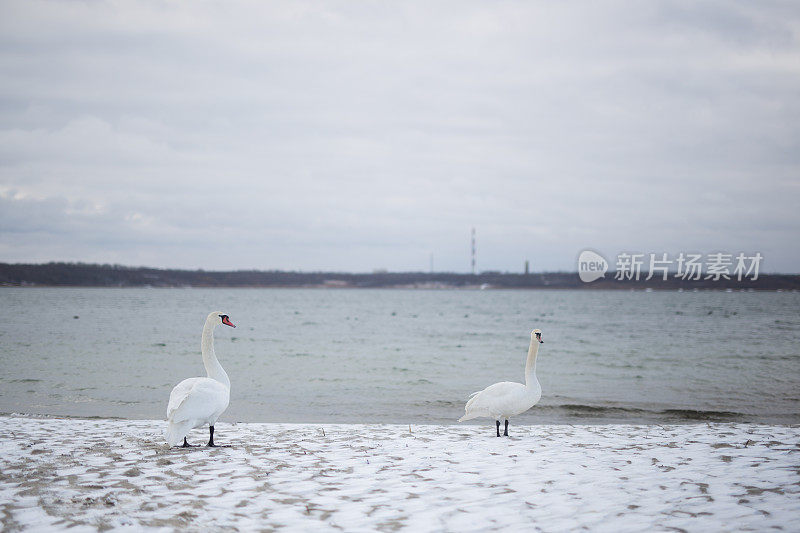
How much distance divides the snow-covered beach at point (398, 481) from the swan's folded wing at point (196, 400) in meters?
0.57

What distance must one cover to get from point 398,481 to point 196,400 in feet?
11.5

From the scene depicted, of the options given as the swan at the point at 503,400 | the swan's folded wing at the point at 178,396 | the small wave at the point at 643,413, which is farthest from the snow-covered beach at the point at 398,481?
the small wave at the point at 643,413

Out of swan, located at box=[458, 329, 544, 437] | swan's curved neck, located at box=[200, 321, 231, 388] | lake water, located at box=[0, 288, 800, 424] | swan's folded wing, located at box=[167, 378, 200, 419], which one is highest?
swan's curved neck, located at box=[200, 321, 231, 388]

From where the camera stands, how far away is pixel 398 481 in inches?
276

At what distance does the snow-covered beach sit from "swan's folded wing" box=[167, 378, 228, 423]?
0.57 meters

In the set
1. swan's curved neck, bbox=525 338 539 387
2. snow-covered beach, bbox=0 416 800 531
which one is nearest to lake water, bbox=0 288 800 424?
swan's curved neck, bbox=525 338 539 387

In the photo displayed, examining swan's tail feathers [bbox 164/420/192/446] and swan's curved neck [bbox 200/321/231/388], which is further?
swan's curved neck [bbox 200/321/231/388]

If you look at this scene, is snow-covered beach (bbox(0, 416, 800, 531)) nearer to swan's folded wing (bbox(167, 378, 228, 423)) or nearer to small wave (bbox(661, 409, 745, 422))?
swan's folded wing (bbox(167, 378, 228, 423))

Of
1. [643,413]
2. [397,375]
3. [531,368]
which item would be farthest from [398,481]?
[397,375]

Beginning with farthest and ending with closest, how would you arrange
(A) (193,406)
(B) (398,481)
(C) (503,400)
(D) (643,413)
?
(D) (643,413)
(C) (503,400)
(A) (193,406)
(B) (398,481)

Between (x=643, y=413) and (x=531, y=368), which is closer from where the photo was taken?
(x=531, y=368)

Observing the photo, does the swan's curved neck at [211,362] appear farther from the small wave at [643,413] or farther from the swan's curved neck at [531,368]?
Result: the small wave at [643,413]

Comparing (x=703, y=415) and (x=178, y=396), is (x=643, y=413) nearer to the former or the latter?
(x=703, y=415)

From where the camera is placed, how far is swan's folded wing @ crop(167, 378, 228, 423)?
8.54 metres
